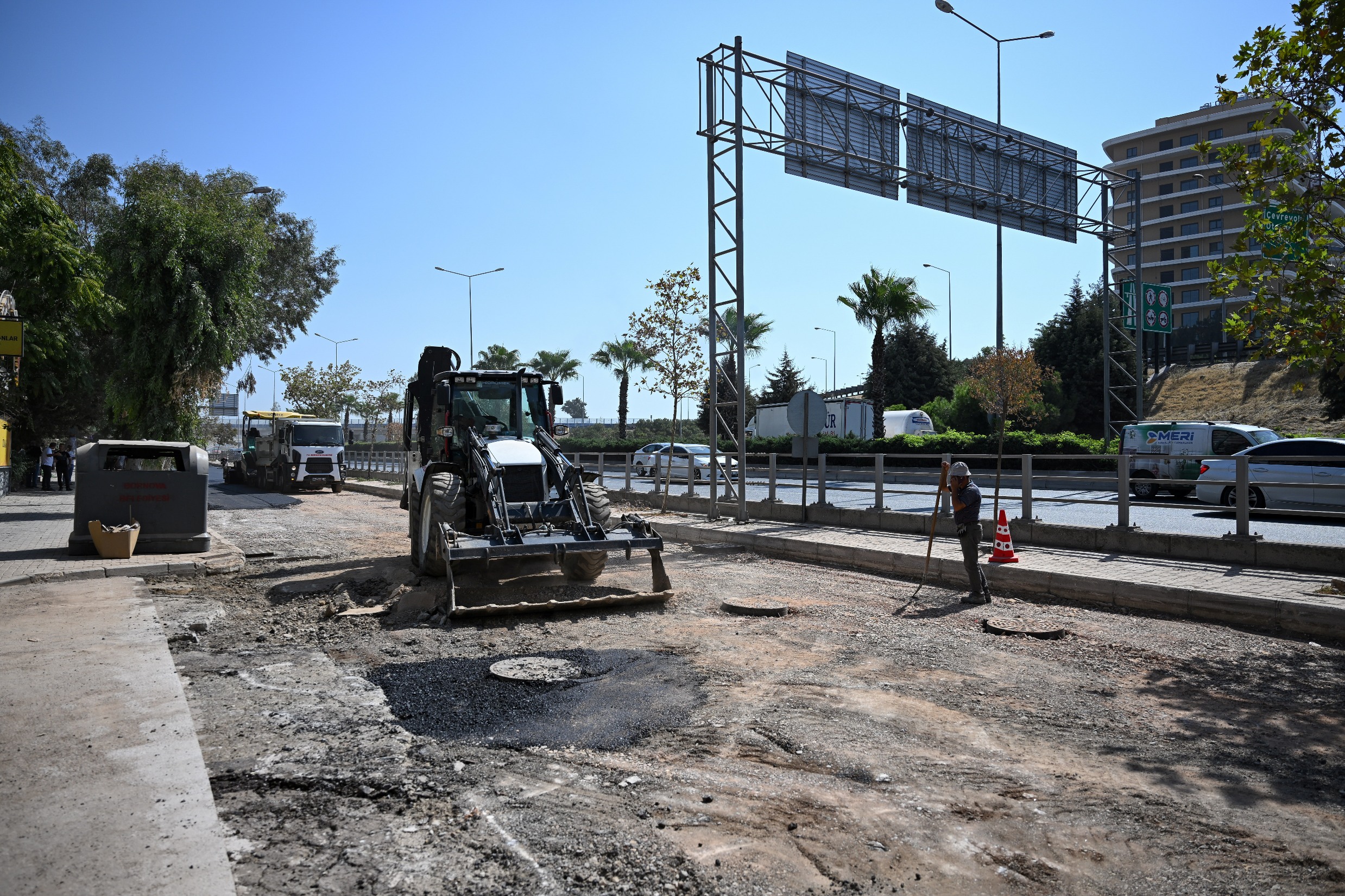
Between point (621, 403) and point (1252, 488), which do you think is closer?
point (1252, 488)

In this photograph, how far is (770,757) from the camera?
179 inches

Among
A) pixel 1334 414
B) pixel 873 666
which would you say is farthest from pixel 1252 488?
pixel 1334 414

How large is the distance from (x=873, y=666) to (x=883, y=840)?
297cm

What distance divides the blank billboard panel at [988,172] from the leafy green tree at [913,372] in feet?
126

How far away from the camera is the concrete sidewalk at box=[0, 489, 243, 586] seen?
427 inches

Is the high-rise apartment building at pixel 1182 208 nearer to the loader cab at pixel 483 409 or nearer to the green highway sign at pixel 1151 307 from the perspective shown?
the green highway sign at pixel 1151 307

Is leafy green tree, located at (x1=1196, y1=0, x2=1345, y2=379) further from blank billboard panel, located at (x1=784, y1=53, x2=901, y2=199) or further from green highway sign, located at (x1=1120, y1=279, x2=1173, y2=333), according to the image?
green highway sign, located at (x1=1120, y1=279, x2=1173, y2=333)

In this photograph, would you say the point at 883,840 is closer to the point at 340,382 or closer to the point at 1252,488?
the point at 1252,488

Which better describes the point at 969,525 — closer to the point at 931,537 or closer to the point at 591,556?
the point at 931,537

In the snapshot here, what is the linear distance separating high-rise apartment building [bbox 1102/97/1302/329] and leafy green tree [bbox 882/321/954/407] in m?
36.0

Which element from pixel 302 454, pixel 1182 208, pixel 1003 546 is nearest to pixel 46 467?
pixel 302 454

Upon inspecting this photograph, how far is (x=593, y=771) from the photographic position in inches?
171

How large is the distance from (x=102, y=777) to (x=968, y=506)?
26.8 feet

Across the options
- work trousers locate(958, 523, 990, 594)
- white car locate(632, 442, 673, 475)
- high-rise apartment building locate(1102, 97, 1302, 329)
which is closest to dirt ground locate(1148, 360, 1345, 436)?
white car locate(632, 442, 673, 475)
